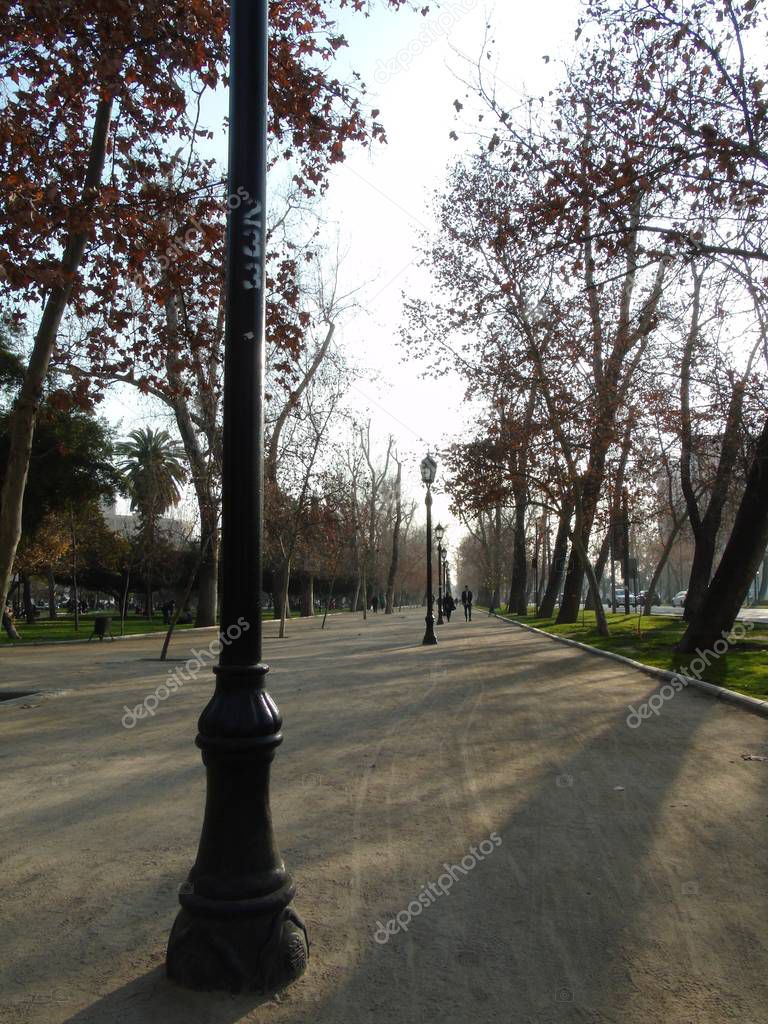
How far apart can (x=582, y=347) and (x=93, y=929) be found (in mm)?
18140

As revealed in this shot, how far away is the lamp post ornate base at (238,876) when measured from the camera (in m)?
3.14

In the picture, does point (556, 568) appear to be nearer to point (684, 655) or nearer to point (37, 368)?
point (684, 655)

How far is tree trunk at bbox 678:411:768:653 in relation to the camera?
1442 centimetres

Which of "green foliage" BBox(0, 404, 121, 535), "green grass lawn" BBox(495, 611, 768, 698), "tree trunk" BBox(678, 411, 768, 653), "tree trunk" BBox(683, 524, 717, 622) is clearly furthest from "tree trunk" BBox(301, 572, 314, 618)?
"tree trunk" BBox(678, 411, 768, 653)

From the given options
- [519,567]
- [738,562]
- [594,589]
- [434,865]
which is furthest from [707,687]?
[519,567]

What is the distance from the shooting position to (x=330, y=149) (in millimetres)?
10039

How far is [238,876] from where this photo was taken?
10.6ft

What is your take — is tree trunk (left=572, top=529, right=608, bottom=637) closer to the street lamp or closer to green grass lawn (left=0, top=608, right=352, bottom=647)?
the street lamp

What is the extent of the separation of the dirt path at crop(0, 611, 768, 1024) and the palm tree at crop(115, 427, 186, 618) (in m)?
24.0

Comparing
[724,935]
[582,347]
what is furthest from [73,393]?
[582,347]

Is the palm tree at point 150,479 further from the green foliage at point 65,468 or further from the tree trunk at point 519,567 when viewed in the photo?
the tree trunk at point 519,567

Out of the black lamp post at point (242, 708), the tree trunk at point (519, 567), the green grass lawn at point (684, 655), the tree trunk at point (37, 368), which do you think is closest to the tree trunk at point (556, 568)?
the tree trunk at point (519, 567)

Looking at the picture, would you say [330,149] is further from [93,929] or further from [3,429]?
[3,429]

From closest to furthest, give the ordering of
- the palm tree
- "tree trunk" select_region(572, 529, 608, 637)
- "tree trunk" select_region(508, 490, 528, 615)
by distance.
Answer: "tree trunk" select_region(572, 529, 608, 637) → the palm tree → "tree trunk" select_region(508, 490, 528, 615)
